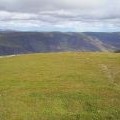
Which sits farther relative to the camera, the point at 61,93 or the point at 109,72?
the point at 109,72

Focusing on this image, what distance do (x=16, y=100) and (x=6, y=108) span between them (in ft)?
12.9

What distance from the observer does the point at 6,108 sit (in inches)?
1549

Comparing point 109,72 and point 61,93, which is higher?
point 109,72

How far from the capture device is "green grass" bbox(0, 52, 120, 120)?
37.6m

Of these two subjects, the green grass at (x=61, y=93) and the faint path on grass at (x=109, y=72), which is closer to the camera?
the green grass at (x=61, y=93)

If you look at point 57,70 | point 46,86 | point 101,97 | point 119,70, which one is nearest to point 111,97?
point 101,97

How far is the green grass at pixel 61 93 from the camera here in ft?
123

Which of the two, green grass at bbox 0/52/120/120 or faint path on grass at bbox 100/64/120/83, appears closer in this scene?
green grass at bbox 0/52/120/120

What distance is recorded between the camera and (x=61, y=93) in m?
46.8

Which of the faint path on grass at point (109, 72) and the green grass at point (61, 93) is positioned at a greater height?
the faint path on grass at point (109, 72)

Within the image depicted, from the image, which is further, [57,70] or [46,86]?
[57,70]

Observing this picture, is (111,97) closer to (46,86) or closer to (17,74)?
(46,86)

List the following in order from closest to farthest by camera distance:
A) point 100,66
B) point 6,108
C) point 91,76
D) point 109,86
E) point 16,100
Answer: point 6,108, point 16,100, point 109,86, point 91,76, point 100,66

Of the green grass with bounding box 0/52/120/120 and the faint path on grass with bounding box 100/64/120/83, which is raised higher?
the faint path on grass with bounding box 100/64/120/83
